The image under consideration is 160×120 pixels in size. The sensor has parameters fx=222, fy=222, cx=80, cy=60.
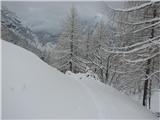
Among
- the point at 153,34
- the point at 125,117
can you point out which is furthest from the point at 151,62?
the point at 125,117

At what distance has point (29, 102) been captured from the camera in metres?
5.52

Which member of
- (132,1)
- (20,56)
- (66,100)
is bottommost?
(66,100)

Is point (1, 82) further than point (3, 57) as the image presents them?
No

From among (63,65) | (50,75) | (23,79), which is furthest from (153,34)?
(63,65)

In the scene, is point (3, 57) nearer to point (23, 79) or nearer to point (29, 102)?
point (23, 79)

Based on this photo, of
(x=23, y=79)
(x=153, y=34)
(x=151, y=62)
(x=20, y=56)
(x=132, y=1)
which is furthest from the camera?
(x=151, y=62)

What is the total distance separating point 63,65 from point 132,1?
2021cm

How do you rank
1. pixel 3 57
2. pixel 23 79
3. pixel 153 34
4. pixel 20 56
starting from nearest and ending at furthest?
pixel 23 79
pixel 3 57
pixel 20 56
pixel 153 34

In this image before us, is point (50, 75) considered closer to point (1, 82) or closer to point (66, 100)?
point (66, 100)

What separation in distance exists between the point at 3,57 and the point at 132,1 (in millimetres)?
5872

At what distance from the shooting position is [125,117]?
7477mm

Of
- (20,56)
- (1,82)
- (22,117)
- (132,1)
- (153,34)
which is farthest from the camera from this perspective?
(153,34)

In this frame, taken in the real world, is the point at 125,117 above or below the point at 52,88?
below

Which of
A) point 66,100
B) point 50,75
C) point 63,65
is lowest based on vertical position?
point 63,65
